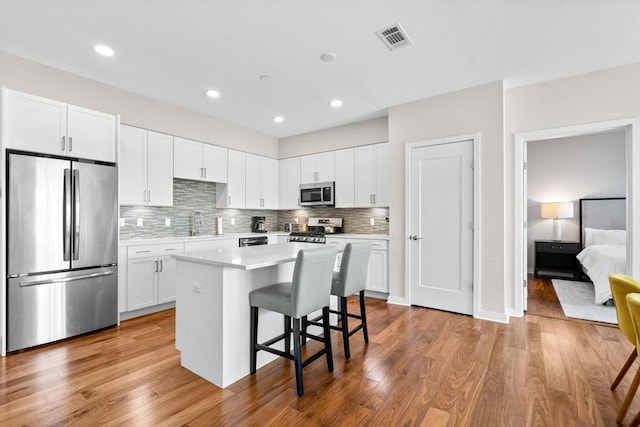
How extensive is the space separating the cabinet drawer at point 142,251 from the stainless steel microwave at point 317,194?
2640mm

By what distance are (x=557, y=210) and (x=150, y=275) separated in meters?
6.85

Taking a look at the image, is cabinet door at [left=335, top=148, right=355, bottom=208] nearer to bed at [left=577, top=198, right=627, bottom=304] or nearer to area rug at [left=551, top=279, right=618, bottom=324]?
area rug at [left=551, top=279, right=618, bottom=324]

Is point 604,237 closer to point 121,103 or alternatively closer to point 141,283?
point 141,283

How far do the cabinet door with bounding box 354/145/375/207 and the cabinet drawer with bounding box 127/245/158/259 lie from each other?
3049 millimetres

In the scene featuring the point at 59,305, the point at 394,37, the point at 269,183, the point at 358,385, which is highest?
the point at 394,37

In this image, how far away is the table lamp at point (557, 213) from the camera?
5609 mm

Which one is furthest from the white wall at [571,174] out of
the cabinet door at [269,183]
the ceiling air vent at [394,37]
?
the cabinet door at [269,183]

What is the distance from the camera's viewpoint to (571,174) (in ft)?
19.2

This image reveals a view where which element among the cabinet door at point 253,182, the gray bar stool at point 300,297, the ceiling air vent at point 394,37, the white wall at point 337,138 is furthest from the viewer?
the cabinet door at point 253,182

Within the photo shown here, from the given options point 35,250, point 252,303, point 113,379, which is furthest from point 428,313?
point 35,250

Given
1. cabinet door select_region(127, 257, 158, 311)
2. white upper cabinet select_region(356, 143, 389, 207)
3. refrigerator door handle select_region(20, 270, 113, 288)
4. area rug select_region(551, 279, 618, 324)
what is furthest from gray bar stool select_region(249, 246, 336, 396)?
area rug select_region(551, 279, 618, 324)

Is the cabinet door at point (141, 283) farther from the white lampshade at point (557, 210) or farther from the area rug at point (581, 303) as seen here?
the white lampshade at point (557, 210)

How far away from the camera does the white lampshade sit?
561cm

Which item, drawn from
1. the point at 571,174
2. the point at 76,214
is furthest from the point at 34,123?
the point at 571,174
